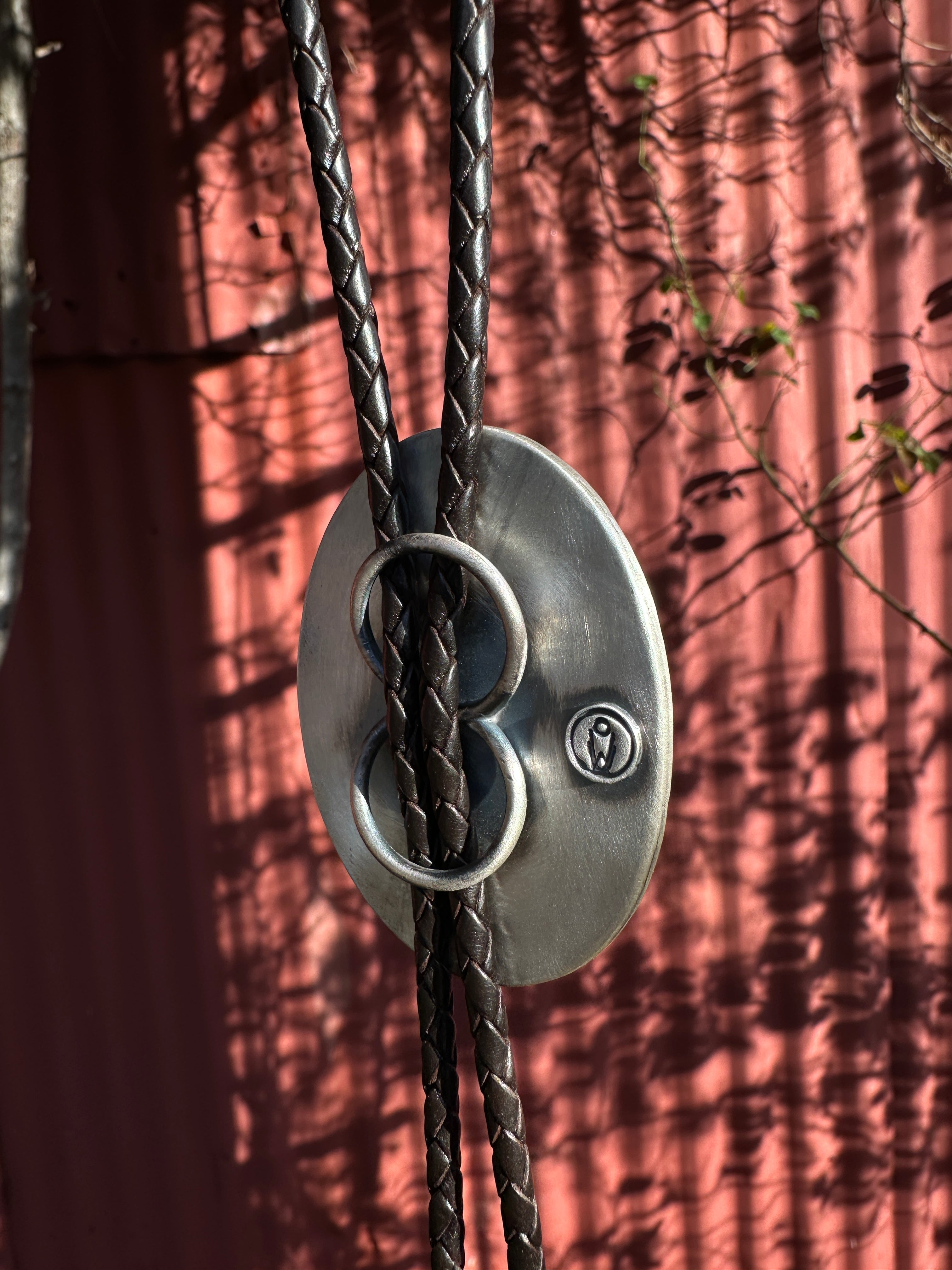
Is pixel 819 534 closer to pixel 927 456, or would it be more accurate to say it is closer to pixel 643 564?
pixel 927 456

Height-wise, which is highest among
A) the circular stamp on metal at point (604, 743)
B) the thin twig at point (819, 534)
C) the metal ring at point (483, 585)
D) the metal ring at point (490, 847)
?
the thin twig at point (819, 534)

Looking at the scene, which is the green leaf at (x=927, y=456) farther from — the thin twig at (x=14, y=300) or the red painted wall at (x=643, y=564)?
the thin twig at (x=14, y=300)

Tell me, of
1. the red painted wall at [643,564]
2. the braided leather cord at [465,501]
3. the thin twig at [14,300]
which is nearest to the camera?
the braided leather cord at [465,501]

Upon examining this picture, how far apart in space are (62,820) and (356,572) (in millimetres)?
1418

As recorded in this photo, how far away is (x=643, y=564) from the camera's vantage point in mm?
1895

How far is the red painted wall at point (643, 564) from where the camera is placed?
172 centimetres

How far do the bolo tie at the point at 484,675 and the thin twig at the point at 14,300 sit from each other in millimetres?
745

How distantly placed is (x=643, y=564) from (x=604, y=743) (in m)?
1.25

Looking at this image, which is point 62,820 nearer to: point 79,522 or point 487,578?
point 79,522

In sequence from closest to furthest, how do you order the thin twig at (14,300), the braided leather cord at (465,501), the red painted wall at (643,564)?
the braided leather cord at (465,501) < the thin twig at (14,300) < the red painted wall at (643,564)

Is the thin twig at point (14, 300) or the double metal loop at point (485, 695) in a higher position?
the thin twig at point (14, 300)

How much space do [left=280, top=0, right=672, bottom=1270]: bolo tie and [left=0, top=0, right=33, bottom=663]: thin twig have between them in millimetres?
745

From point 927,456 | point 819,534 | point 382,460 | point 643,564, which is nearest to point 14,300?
point 382,460

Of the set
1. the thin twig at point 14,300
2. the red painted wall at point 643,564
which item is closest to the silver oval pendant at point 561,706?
the thin twig at point 14,300
